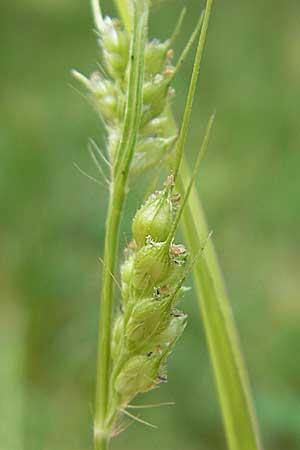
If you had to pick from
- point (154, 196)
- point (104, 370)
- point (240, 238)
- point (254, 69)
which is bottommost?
point (104, 370)

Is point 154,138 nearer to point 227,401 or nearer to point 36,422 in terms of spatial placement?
point 227,401

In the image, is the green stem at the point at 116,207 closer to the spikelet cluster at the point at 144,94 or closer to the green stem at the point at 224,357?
the spikelet cluster at the point at 144,94

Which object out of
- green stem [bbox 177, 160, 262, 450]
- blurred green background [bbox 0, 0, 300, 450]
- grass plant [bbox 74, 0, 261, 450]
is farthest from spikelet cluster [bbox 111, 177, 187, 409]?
blurred green background [bbox 0, 0, 300, 450]

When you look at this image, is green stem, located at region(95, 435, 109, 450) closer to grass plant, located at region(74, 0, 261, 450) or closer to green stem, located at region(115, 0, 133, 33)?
grass plant, located at region(74, 0, 261, 450)

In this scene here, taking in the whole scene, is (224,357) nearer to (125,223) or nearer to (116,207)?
(116,207)

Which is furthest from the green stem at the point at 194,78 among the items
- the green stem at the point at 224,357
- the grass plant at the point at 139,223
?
the green stem at the point at 224,357

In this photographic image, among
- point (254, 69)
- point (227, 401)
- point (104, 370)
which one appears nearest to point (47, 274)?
point (227, 401)
